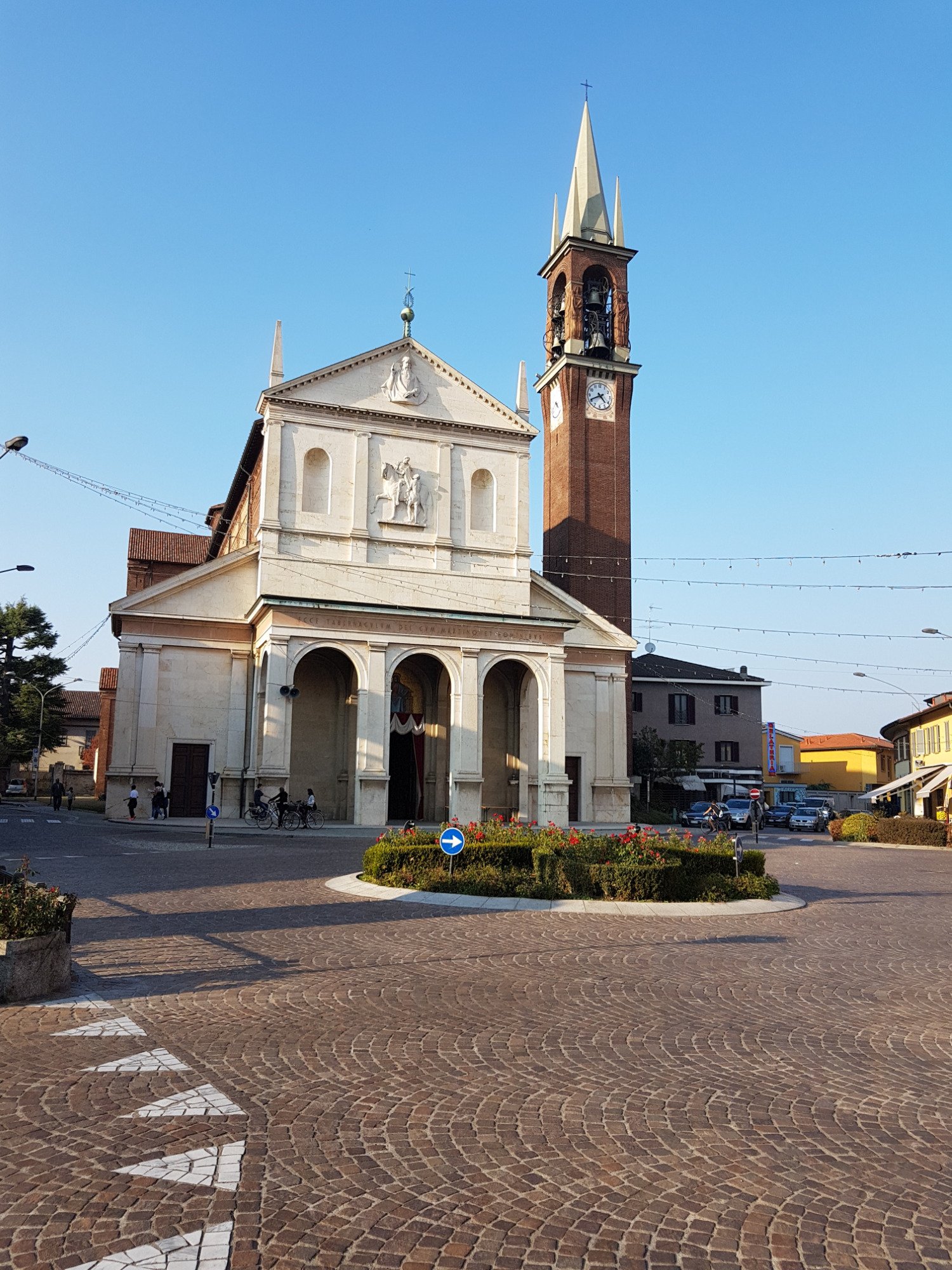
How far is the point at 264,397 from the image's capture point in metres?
38.7

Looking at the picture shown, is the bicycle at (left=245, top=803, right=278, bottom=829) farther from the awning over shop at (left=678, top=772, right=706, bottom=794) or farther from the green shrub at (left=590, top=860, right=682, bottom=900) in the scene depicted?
the awning over shop at (left=678, top=772, right=706, bottom=794)

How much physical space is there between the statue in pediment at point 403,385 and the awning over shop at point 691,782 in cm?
3209

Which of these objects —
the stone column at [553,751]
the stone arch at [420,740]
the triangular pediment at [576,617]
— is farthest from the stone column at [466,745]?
the triangular pediment at [576,617]

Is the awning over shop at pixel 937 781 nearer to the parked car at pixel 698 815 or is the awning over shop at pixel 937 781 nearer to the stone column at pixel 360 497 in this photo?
the parked car at pixel 698 815

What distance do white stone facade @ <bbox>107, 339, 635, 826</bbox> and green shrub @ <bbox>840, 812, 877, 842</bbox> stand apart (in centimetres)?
963

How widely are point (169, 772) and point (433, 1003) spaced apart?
3141 cm

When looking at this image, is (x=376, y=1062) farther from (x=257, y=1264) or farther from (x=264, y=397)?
(x=264, y=397)

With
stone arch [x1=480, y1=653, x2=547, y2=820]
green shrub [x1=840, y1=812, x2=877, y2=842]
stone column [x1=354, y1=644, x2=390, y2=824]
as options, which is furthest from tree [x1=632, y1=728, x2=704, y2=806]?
stone column [x1=354, y1=644, x2=390, y2=824]

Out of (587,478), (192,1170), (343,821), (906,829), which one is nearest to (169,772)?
(343,821)

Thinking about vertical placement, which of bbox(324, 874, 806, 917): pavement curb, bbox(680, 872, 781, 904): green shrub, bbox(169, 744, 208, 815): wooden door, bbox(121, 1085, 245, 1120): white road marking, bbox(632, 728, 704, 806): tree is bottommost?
bbox(121, 1085, 245, 1120): white road marking

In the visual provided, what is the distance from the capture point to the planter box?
8.66m

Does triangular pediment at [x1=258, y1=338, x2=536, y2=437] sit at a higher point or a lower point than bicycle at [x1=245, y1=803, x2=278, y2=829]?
higher

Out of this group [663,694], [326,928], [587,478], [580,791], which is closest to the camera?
[326,928]

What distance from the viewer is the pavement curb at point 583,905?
51.6ft
